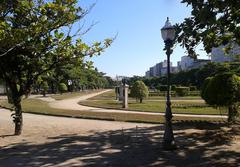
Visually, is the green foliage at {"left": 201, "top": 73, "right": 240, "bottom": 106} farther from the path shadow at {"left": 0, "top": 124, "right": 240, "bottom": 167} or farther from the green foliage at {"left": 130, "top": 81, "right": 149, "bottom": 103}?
the green foliage at {"left": 130, "top": 81, "right": 149, "bottom": 103}

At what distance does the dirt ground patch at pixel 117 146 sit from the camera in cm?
1095

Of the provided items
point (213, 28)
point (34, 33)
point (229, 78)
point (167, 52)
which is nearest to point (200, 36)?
point (213, 28)

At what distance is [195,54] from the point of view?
13.0 m

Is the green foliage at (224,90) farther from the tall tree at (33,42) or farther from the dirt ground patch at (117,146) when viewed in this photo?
the tall tree at (33,42)

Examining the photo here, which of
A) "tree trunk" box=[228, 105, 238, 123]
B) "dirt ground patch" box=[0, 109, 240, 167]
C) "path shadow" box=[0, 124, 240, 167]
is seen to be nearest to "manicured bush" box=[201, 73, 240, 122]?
"tree trunk" box=[228, 105, 238, 123]

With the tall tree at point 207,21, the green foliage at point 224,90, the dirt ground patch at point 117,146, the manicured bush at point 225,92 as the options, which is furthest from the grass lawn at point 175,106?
the tall tree at point 207,21

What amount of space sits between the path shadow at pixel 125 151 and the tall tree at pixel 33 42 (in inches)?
95.6

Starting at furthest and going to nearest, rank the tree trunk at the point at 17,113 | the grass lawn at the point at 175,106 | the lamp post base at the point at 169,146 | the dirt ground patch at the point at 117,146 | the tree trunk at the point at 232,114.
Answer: the grass lawn at the point at 175,106 → the tree trunk at the point at 232,114 → the tree trunk at the point at 17,113 → the lamp post base at the point at 169,146 → the dirt ground patch at the point at 117,146

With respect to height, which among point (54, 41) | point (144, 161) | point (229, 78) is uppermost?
point (54, 41)

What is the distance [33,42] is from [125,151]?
420 cm

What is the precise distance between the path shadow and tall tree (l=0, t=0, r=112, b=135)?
2428mm

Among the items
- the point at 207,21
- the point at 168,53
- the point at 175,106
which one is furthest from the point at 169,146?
the point at 175,106

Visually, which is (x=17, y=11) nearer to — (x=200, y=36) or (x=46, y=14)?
(x=46, y=14)

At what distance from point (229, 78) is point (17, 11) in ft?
29.9
